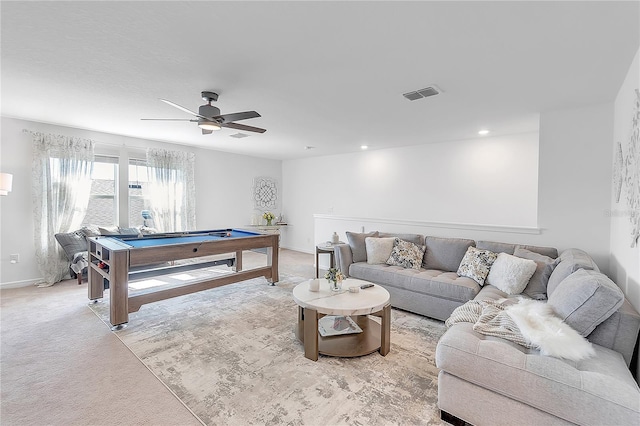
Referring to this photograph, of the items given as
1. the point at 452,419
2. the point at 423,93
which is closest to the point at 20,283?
the point at 452,419

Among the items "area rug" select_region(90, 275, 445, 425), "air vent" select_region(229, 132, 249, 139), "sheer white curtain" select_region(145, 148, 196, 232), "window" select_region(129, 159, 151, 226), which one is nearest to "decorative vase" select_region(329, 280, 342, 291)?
"area rug" select_region(90, 275, 445, 425)

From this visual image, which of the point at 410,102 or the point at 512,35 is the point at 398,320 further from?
the point at 512,35

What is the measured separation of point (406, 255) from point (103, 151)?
5.40 m

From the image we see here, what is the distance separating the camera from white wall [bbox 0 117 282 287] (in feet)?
13.3

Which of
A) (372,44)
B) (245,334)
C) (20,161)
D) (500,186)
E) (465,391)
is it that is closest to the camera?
(465,391)

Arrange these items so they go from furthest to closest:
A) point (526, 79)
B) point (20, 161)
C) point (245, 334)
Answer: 1. point (20, 161)
2. point (245, 334)
3. point (526, 79)

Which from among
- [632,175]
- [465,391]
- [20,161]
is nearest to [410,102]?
[632,175]

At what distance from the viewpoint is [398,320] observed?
3172 mm

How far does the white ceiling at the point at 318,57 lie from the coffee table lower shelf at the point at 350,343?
2.27 m

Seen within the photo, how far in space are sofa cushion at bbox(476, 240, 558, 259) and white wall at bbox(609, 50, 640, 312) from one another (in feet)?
1.61

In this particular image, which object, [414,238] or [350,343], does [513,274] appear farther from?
[350,343]

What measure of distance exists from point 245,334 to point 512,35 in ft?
10.7

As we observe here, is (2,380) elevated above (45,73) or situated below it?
below

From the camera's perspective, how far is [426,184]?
5.46 metres
